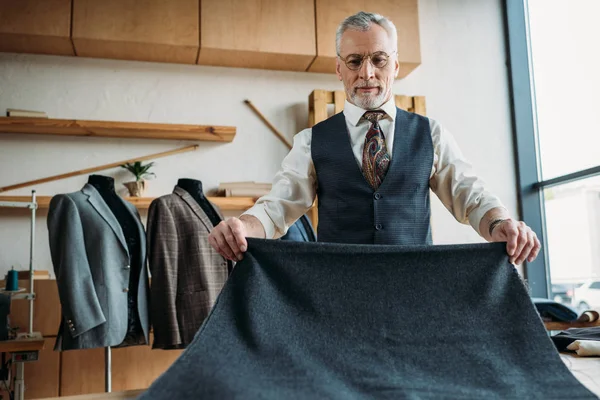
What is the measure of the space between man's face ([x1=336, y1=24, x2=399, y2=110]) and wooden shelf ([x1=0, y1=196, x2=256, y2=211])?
1872 mm

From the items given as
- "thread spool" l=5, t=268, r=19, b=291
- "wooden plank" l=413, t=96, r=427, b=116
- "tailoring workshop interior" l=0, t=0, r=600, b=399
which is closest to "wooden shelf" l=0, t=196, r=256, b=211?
"tailoring workshop interior" l=0, t=0, r=600, b=399

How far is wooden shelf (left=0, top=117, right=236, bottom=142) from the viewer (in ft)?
11.1

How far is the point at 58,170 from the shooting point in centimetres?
358

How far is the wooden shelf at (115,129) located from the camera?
133 inches

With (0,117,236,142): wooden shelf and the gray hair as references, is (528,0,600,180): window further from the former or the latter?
the gray hair

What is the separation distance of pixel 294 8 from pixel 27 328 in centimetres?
253

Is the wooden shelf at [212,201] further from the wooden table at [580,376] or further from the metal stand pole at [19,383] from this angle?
the wooden table at [580,376]

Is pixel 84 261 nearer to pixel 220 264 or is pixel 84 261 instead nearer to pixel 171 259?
pixel 171 259

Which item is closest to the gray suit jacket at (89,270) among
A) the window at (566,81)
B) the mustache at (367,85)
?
the mustache at (367,85)

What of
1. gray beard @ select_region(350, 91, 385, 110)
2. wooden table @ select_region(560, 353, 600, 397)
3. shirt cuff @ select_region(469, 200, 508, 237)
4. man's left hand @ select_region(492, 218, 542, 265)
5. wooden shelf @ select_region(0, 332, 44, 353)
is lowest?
wooden shelf @ select_region(0, 332, 44, 353)

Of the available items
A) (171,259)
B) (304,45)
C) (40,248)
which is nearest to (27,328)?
(40,248)

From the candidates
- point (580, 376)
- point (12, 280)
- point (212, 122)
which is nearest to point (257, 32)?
point (212, 122)

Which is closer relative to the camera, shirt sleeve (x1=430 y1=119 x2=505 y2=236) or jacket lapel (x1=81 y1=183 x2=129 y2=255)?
shirt sleeve (x1=430 y1=119 x2=505 y2=236)

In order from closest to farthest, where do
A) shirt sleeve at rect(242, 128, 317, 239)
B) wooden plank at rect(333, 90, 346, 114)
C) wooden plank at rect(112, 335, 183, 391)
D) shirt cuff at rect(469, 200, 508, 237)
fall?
shirt cuff at rect(469, 200, 508, 237) → shirt sleeve at rect(242, 128, 317, 239) → wooden plank at rect(112, 335, 183, 391) → wooden plank at rect(333, 90, 346, 114)
